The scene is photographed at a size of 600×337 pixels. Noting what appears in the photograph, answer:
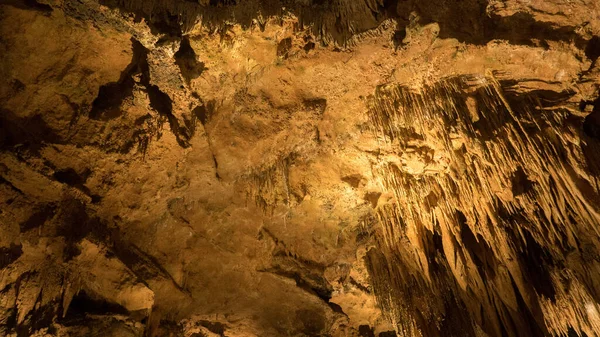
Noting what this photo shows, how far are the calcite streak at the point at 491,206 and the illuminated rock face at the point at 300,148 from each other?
0.02 meters

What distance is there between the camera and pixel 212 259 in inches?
208

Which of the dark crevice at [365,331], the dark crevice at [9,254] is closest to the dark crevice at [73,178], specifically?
the dark crevice at [9,254]

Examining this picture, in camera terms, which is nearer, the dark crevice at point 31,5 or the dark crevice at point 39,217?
the dark crevice at point 31,5

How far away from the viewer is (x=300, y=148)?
483 centimetres

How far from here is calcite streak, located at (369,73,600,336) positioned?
11.7ft

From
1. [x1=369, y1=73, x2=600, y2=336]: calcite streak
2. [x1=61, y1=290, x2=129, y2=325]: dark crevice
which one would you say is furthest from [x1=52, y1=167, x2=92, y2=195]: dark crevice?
[x1=369, y1=73, x2=600, y2=336]: calcite streak

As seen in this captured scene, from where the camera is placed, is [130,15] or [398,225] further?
[398,225]

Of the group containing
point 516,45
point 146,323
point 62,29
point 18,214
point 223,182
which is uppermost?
point 516,45

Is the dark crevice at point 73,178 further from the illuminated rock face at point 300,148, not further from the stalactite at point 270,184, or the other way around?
the stalactite at point 270,184

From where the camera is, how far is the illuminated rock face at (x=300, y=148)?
11.8ft

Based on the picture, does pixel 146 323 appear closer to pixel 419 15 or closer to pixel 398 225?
pixel 398 225

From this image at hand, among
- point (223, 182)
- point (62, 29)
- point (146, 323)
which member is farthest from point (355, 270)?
point (62, 29)

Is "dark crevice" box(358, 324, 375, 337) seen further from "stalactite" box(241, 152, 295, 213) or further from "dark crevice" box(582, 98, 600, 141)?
"dark crevice" box(582, 98, 600, 141)

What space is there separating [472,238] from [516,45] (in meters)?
2.12
